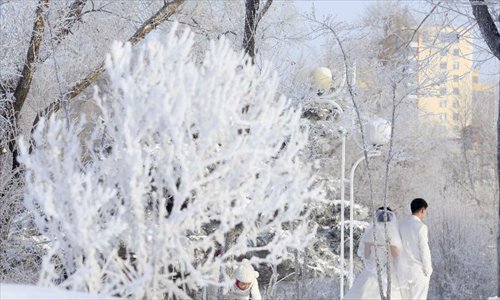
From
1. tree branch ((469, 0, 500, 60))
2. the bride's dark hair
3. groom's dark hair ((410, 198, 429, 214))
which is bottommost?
the bride's dark hair

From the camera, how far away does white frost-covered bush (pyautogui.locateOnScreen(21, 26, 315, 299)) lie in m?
4.51

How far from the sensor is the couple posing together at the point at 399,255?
30.3ft

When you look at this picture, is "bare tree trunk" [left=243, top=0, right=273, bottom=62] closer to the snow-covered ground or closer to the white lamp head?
the white lamp head

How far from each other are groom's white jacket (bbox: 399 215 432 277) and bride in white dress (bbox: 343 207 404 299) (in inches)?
2.7

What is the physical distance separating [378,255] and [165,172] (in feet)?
17.4

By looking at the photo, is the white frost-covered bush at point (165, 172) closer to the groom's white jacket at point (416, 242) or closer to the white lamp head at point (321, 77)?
the groom's white jacket at point (416, 242)

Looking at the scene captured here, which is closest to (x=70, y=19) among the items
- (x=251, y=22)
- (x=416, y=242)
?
(x=251, y=22)

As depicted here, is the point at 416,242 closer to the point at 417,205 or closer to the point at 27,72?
the point at 417,205

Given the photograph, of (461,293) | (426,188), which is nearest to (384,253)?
(461,293)

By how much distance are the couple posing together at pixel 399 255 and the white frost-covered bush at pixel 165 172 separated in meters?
4.39

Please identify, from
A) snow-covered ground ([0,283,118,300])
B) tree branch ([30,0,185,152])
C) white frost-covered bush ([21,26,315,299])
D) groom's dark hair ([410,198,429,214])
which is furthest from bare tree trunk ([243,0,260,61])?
snow-covered ground ([0,283,118,300])

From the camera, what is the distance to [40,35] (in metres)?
12.7

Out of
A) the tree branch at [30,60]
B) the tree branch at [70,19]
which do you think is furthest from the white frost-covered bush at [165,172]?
the tree branch at [70,19]

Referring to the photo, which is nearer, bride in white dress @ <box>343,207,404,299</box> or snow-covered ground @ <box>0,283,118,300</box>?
snow-covered ground @ <box>0,283,118,300</box>
